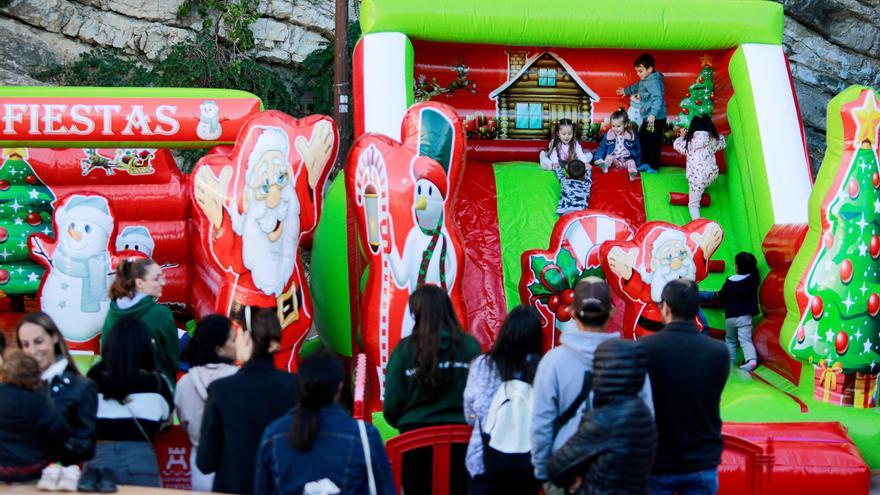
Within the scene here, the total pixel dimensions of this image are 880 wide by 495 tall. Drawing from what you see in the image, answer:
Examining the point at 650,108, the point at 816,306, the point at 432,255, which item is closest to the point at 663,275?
the point at 816,306

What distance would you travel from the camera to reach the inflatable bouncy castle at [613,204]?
580 cm

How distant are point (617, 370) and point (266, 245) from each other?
2914 millimetres

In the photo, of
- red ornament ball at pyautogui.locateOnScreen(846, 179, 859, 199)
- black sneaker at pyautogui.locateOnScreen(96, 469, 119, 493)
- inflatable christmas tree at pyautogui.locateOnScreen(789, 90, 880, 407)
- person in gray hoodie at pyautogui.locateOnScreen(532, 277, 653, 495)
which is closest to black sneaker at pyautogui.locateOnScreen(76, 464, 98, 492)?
black sneaker at pyautogui.locateOnScreen(96, 469, 119, 493)

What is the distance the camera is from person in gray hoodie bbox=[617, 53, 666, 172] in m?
7.86

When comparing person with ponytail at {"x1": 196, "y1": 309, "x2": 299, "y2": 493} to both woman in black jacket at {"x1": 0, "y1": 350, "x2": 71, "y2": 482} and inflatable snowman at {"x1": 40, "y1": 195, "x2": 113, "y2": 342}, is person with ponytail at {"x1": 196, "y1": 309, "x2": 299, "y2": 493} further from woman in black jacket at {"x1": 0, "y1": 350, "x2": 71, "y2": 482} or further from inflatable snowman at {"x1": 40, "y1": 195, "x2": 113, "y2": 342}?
inflatable snowman at {"x1": 40, "y1": 195, "x2": 113, "y2": 342}

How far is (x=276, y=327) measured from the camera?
3514 millimetres

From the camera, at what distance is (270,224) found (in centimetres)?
581

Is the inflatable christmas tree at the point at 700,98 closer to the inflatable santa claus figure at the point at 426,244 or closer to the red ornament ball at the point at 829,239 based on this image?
the red ornament ball at the point at 829,239

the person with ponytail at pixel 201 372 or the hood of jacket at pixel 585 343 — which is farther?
the person with ponytail at pixel 201 372

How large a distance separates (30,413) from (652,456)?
1.84 meters

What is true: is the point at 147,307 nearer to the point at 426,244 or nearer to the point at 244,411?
the point at 244,411

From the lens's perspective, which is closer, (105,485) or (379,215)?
Answer: (105,485)

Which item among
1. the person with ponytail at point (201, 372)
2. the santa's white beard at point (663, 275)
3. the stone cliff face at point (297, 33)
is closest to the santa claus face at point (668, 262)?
the santa's white beard at point (663, 275)

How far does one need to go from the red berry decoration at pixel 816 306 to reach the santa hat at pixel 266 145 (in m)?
2.84
